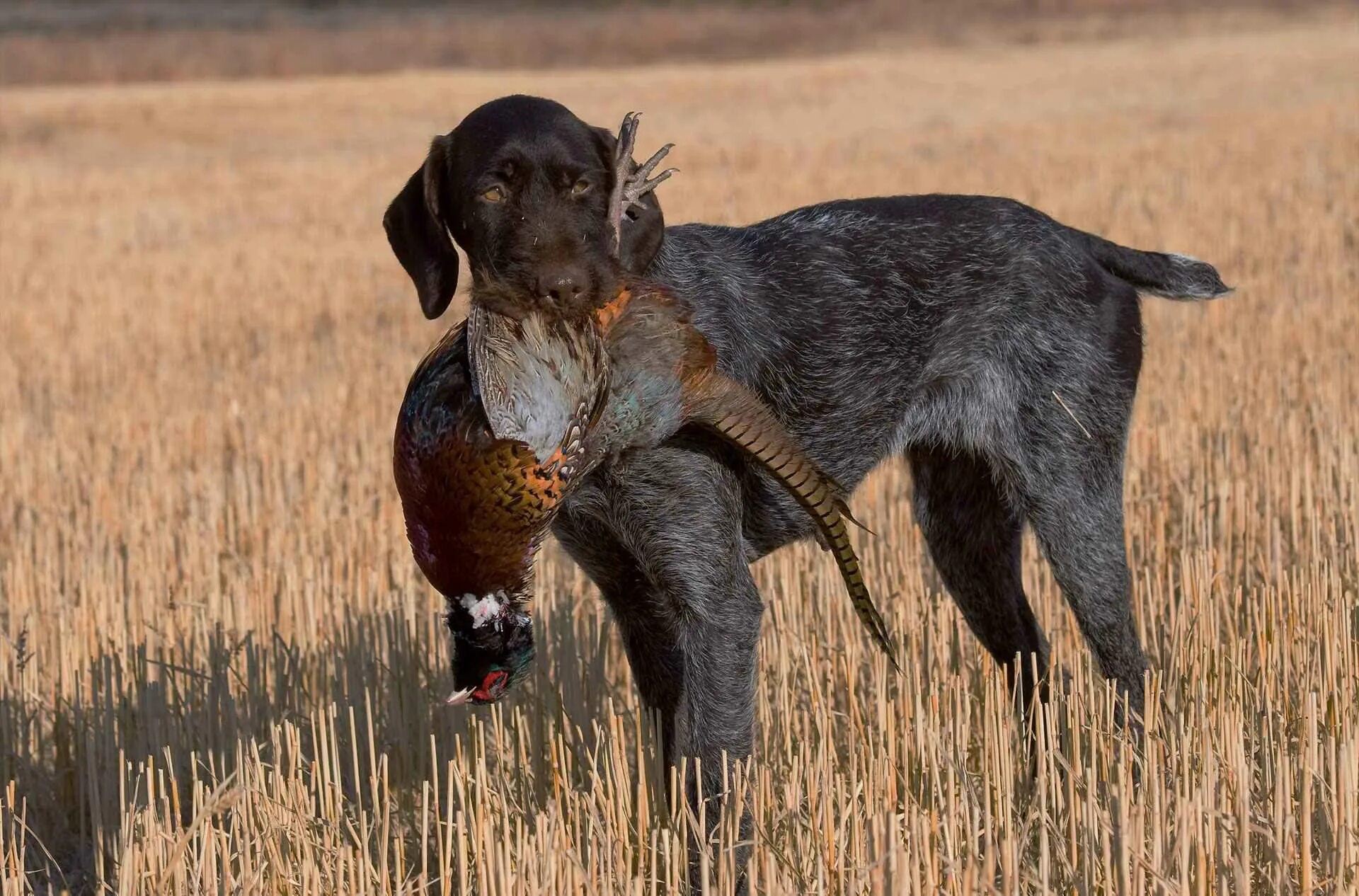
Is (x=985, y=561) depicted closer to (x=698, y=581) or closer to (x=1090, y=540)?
(x=1090, y=540)

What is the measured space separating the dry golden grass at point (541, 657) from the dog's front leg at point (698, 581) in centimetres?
12

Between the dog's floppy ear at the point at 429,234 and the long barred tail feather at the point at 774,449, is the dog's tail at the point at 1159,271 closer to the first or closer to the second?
the long barred tail feather at the point at 774,449

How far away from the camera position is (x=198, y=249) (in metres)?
14.9

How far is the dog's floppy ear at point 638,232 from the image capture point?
355cm

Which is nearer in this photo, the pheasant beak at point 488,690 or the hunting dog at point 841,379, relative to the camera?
the pheasant beak at point 488,690

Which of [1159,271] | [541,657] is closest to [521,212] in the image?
[541,657]

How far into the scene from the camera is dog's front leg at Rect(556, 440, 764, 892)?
3.60 m

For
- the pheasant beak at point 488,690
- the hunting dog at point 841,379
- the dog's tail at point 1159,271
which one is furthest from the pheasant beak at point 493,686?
the dog's tail at point 1159,271

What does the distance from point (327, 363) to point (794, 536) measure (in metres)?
6.30

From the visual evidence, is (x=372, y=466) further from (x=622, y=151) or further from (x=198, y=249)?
(x=198, y=249)

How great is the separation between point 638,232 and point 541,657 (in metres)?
1.70

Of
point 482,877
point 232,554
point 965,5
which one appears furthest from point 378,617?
point 965,5

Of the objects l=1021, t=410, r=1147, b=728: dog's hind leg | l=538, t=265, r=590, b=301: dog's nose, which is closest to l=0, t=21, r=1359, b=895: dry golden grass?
l=1021, t=410, r=1147, b=728: dog's hind leg

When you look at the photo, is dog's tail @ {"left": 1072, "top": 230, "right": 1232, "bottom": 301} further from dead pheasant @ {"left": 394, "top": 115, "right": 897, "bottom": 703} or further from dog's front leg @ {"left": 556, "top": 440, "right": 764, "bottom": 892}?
dead pheasant @ {"left": 394, "top": 115, "right": 897, "bottom": 703}
